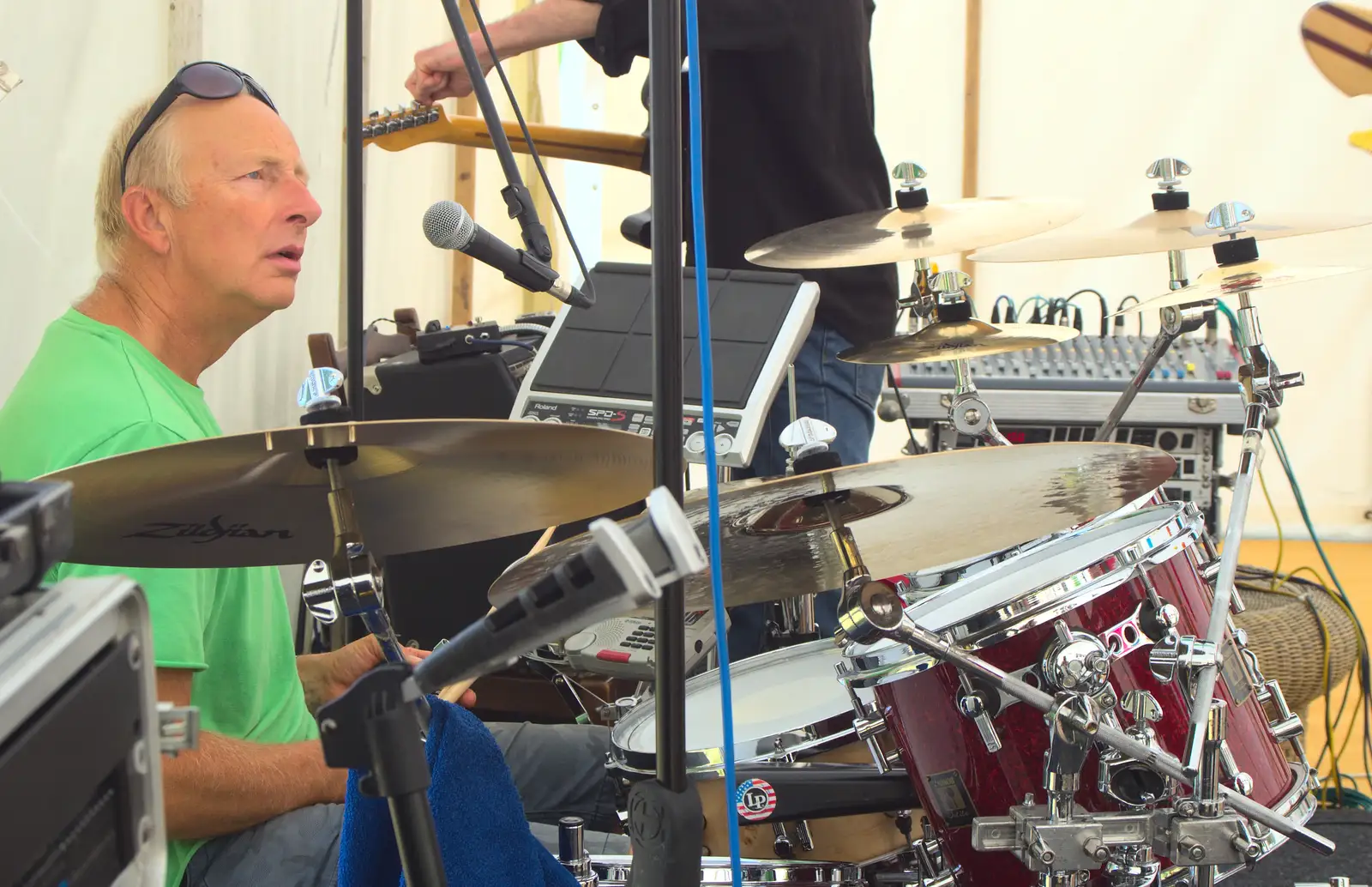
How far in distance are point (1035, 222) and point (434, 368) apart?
0.92 meters

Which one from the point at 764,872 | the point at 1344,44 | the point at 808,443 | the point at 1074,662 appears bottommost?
the point at 764,872

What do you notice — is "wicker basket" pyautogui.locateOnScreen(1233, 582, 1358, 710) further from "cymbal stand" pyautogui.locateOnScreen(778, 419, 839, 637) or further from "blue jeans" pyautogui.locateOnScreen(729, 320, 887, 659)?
"cymbal stand" pyautogui.locateOnScreen(778, 419, 839, 637)

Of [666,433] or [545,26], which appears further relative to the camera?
[545,26]

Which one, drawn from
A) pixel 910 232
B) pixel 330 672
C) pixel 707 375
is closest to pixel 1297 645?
pixel 910 232

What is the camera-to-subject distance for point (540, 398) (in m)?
1.49

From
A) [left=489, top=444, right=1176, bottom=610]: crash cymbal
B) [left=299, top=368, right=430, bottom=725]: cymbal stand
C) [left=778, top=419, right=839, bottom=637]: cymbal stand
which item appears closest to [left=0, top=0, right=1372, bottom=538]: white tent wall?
[left=489, top=444, right=1176, bottom=610]: crash cymbal

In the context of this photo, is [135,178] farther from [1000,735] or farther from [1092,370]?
[1092,370]

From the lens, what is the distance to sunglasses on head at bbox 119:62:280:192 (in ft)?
4.48

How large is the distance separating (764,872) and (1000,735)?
27cm

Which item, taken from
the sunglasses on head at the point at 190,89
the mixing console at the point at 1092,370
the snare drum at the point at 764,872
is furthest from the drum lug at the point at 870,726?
the mixing console at the point at 1092,370

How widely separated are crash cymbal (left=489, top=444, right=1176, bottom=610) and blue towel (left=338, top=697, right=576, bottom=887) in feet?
0.55

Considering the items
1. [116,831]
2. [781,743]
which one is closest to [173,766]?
[781,743]

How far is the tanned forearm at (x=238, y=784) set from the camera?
104 cm

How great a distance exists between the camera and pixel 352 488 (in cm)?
88
